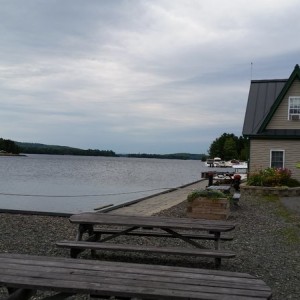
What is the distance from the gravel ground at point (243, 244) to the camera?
7006 mm

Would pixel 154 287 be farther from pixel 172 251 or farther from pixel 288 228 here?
pixel 288 228

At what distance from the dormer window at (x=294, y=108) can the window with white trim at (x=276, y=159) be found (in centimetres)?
199

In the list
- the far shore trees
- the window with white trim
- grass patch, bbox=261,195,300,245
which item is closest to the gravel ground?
grass patch, bbox=261,195,300,245

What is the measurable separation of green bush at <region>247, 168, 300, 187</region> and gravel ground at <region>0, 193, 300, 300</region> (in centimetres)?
893

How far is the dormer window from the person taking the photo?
25.4 m

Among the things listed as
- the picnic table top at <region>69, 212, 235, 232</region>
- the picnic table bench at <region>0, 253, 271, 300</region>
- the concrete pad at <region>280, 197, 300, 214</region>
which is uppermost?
the picnic table top at <region>69, 212, 235, 232</region>

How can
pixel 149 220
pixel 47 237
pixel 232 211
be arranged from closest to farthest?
pixel 149 220 → pixel 47 237 → pixel 232 211

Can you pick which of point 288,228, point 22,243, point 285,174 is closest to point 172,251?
point 22,243

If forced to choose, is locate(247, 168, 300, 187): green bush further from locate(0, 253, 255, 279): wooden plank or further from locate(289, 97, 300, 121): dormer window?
locate(0, 253, 255, 279): wooden plank

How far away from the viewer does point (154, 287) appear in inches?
149

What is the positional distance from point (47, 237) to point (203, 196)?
5.08 m

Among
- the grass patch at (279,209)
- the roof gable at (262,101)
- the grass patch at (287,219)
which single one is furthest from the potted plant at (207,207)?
the roof gable at (262,101)

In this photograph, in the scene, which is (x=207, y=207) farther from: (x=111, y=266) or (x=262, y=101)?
(x=262, y=101)

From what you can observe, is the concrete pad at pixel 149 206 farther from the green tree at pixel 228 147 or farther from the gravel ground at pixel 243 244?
the green tree at pixel 228 147
